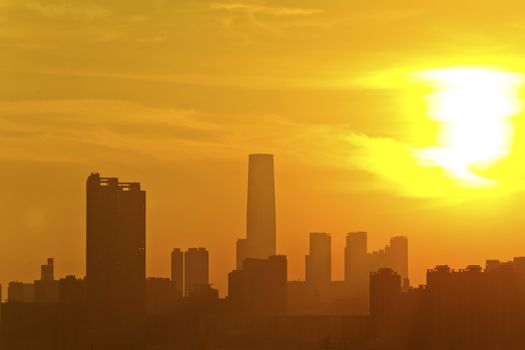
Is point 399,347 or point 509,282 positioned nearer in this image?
point 399,347

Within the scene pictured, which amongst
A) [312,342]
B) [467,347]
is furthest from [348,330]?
[467,347]

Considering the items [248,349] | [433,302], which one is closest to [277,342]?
[248,349]

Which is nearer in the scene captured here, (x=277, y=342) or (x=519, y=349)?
(x=519, y=349)

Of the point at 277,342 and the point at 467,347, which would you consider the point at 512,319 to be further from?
the point at 277,342

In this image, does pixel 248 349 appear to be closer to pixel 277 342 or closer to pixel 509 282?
pixel 277 342

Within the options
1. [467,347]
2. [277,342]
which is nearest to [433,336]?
[467,347]

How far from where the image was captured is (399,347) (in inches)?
7254

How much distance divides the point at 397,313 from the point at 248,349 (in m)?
15.8

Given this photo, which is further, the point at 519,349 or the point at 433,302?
the point at 433,302

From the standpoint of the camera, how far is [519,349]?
589ft

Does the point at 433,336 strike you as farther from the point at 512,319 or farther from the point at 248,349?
the point at 248,349

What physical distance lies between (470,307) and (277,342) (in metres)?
20.0

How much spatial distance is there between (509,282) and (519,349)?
63.3ft

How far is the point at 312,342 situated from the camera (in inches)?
7849
